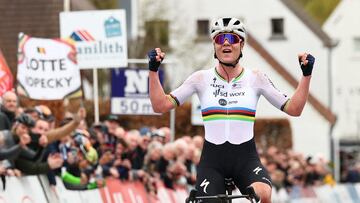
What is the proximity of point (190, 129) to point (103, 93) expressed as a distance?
923 cm

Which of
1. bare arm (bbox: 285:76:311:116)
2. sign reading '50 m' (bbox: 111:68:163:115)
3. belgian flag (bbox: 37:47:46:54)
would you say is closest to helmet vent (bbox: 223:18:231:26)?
bare arm (bbox: 285:76:311:116)

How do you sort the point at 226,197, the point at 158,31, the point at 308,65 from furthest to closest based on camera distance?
the point at 158,31 < the point at 308,65 < the point at 226,197

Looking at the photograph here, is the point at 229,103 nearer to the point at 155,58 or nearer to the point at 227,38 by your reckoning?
the point at 227,38

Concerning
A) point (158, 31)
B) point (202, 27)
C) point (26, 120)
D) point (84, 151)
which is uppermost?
point (26, 120)

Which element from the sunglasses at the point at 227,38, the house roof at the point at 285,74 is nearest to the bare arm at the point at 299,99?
the sunglasses at the point at 227,38

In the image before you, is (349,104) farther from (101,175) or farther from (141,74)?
(101,175)

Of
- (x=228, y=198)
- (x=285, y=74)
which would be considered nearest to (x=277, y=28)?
(x=285, y=74)

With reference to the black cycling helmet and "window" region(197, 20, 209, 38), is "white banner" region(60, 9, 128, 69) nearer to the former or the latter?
the black cycling helmet

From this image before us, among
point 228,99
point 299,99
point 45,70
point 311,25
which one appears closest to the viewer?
point 299,99

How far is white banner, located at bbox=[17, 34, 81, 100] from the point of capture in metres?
19.6

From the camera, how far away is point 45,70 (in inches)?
781

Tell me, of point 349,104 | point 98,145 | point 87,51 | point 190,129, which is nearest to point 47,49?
point 98,145

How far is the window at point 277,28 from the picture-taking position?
238 feet

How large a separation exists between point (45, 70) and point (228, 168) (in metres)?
7.65
